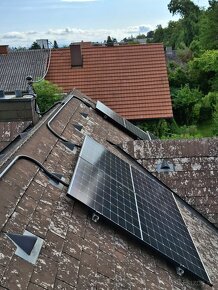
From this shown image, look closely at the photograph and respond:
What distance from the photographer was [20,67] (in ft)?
82.7

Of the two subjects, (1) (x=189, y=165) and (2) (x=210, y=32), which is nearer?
(1) (x=189, y=165)

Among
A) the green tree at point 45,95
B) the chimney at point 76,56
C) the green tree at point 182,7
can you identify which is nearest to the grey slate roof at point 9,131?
the green tree at point 45,95

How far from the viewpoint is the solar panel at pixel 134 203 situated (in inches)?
253

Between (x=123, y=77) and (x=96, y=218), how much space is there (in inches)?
702

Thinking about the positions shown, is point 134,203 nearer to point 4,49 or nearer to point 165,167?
point 165,167

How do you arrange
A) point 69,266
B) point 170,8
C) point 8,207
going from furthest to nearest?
point 170,8 < point 8,207 < point 69,266

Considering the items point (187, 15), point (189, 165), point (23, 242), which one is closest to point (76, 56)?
point (189, 165)

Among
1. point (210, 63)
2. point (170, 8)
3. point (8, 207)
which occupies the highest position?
point (170, 8)

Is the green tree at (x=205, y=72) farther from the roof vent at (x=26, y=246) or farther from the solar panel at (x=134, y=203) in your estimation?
the roof vent at (x=26, y=246)

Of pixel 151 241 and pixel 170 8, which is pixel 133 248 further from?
pixel 170 8

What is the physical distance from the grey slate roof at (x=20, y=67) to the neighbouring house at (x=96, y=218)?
1475 centimetres

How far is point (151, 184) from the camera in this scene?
8.96 metres

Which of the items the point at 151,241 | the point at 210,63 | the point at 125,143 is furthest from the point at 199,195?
the point at 210,63

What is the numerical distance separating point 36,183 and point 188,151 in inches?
214
